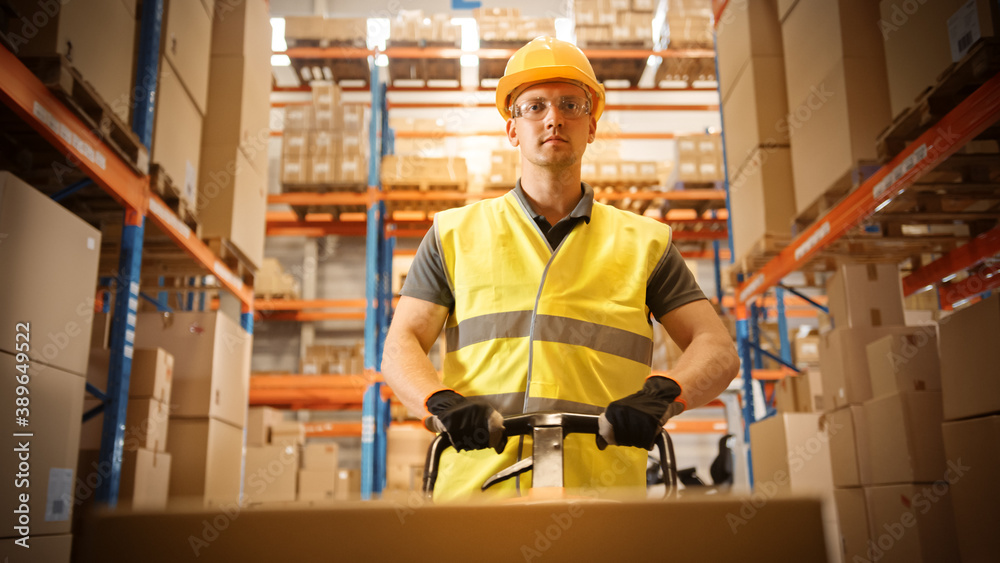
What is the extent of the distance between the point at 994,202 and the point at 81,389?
19.2 feet

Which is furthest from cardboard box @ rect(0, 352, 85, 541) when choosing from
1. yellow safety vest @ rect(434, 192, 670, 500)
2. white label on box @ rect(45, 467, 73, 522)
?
yellow safety vest @ rect(434, 192, 670, 500)

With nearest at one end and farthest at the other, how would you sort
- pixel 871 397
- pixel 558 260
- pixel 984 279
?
pixel 558 260 → pixel 871 397 → pixel 984 279

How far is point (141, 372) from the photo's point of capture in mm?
4988

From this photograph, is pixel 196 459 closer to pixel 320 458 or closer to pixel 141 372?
pixel 141 372

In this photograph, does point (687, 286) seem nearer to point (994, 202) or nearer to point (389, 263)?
point (994, 202)

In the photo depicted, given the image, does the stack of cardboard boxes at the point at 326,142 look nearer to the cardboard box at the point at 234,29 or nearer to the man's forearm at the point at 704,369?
the cardboard box at the point at 234,29

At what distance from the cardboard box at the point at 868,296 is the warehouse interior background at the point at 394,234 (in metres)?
0.02

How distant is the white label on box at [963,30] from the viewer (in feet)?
11.6

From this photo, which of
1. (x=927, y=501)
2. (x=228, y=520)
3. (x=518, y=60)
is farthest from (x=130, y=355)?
(x=927, y=501)

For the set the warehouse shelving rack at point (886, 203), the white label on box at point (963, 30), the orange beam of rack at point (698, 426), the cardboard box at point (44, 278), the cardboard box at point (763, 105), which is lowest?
the orange beam of rack at point (698, 426)

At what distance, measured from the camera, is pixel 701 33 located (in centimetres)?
1080

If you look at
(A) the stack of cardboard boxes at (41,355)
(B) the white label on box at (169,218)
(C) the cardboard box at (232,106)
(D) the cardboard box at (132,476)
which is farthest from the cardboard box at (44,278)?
(C) the cardboard box at (232,106)

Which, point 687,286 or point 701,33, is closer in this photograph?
point 687,286

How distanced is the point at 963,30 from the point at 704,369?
2.72 m
